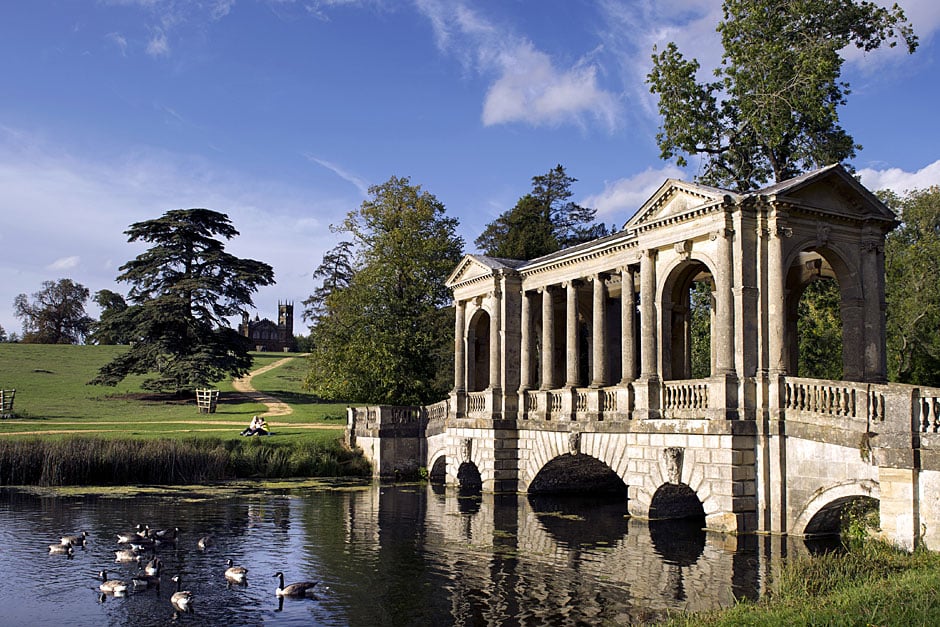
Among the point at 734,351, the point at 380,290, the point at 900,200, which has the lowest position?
the point at 734,351

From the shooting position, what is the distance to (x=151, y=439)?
3556cm

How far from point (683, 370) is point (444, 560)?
15.7 m

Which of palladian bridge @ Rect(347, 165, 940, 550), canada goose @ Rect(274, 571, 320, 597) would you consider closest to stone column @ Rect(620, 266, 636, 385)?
palladian bridge @ Rect(347, 165, 940, 550)

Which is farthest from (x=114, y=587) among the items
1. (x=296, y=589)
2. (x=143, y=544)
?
(x=143, y=544)

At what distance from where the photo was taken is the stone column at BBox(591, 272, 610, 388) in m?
30.3

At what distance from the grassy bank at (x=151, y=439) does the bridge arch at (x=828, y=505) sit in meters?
23.2

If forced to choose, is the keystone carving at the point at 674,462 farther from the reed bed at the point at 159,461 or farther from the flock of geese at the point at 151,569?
the reed bed at the point at 159,461

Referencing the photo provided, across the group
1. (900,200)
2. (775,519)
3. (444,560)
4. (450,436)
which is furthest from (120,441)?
(900,200)

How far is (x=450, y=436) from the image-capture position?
3678 centimetres

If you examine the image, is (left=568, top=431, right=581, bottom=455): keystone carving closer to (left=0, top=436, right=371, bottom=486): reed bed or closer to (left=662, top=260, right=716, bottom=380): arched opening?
(left=662, top=260, right=716, bottom=380): arched opening

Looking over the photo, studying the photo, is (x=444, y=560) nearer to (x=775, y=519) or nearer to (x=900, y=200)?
(x=775, y=519)

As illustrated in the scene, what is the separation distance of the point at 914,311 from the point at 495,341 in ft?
63.2

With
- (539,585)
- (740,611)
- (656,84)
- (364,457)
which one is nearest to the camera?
(740,611)

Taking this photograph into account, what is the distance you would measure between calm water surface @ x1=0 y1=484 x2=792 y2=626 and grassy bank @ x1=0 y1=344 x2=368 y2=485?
3122 millimetres
